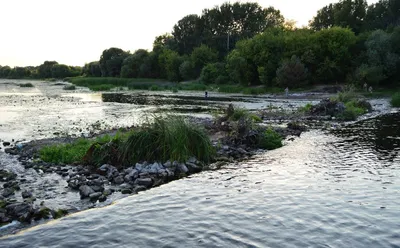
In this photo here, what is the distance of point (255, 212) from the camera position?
10922 mm

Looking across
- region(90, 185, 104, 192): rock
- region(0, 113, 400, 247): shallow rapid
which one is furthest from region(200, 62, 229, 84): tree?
region(90, 185, 104, 192): rock

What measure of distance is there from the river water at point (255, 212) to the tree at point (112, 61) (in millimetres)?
131347

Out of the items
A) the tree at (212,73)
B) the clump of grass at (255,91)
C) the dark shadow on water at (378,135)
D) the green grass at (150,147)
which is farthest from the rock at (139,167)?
the tree at (212,73)

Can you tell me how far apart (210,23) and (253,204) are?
126092 mm

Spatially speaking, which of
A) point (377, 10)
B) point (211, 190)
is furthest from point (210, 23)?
point (211, 190)

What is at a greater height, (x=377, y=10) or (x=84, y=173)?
(x=377, y=10)

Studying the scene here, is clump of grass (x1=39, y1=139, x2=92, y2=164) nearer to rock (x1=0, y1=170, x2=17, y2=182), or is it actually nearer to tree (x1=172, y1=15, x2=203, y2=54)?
rock (x1=0, y1=170, x2=17, y2=182)

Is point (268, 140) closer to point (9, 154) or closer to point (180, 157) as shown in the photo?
point (180, 157)

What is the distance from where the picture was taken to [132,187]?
13.5 m

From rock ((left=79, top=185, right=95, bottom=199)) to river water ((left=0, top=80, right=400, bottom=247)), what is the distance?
1.23m

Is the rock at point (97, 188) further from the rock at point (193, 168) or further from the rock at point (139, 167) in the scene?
the rock at point (193, 168)

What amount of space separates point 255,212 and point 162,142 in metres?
6.48

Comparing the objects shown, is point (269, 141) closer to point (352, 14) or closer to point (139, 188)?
point (139, 188)

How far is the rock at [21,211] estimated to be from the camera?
10.5m
